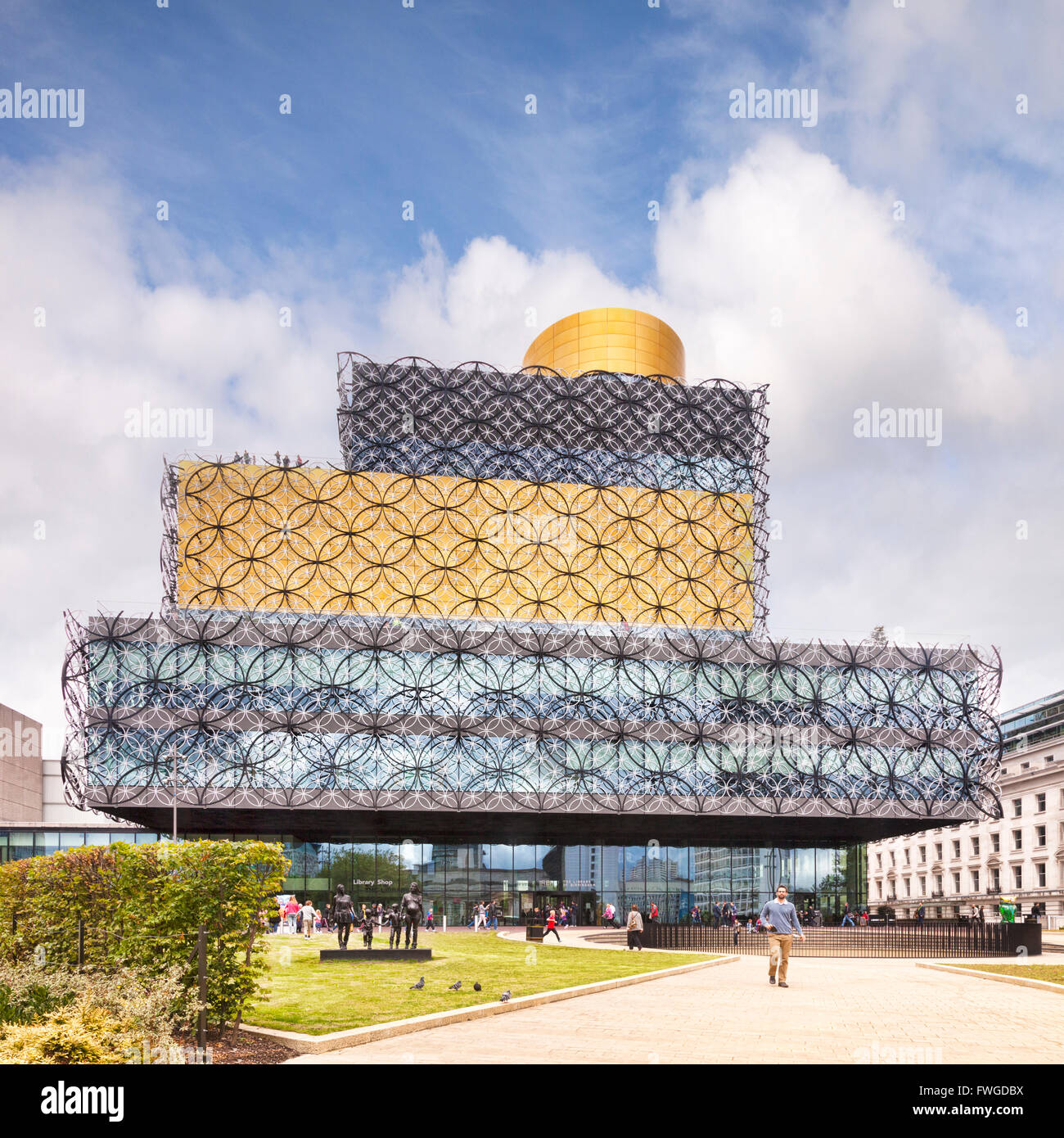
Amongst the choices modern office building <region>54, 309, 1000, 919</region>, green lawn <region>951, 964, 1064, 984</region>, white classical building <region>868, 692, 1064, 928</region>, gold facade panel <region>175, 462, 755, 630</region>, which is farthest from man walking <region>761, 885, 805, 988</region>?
white classical building <region>868, 692, 1064, 928</region>

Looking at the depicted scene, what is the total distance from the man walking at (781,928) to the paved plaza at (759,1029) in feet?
1.79

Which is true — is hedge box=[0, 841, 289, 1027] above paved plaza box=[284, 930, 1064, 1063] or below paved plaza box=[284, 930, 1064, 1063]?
above

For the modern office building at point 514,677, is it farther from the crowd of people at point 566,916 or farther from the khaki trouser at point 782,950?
the khaki trouser at point 782,950

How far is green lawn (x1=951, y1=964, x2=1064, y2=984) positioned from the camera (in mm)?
26000

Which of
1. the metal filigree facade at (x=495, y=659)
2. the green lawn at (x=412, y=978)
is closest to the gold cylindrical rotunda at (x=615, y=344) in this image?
the metal filigree facade at (x=495, y=659)

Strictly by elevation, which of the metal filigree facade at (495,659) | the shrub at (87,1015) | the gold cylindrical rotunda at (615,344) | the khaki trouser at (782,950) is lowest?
the khaki trouser at (782,950)

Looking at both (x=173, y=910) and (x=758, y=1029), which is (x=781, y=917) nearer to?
(x=758, y=1029)

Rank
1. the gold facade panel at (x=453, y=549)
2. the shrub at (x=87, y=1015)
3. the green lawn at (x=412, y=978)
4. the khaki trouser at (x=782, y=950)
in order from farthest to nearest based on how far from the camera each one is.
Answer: the gold facade panel at (x=453, y=549), the khaki trouser at (x=782, y=950), the green lawn at (x=412, y=978), the shrub at (x=87, y=1015)

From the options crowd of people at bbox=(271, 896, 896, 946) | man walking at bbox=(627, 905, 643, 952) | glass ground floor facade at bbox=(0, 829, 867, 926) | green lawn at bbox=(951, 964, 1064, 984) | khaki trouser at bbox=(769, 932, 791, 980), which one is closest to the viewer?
khaki trouser at bbox=(769, 932, 791, 980)

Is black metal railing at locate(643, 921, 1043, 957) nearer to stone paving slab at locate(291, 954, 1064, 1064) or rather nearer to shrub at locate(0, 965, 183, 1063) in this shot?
stone paving slab at locate(291, 954, 1064, 1064)

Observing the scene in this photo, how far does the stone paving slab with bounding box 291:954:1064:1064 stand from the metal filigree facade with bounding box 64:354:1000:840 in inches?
1336

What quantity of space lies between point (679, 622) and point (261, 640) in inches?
995

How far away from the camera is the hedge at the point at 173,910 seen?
45.6ft
